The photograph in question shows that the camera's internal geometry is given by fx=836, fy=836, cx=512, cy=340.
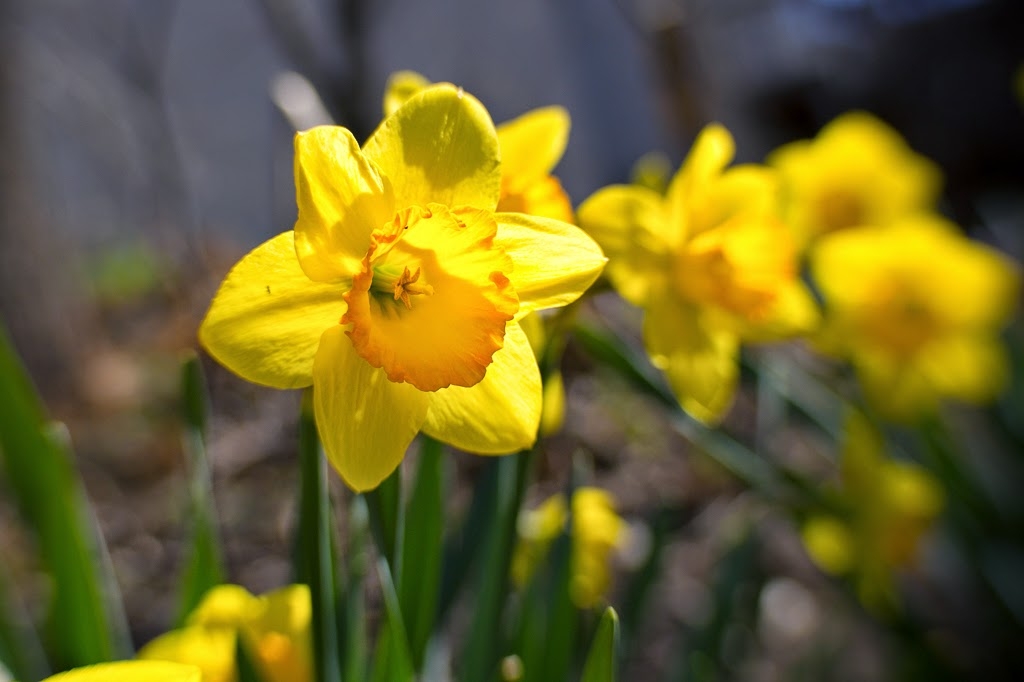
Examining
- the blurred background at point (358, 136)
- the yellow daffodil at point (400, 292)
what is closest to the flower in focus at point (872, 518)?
the blurred background at point (358, 136)

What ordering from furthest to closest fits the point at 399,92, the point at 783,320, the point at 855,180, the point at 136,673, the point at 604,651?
the point at 855,180, the point at 783,320, the point at 399,92, the point at 604,651, the point at 136,673


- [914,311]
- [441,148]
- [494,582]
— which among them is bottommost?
[914,311]

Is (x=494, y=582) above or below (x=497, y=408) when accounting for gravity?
below

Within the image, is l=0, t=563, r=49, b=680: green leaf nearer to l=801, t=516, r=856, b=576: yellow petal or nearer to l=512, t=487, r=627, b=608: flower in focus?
l=512, t=487, r=627, b=608: flower in focus

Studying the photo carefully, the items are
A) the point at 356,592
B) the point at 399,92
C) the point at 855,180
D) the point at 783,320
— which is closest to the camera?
the point at 399,92

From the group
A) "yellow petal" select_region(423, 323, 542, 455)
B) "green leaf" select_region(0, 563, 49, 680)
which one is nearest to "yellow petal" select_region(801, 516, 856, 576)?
"yellow petal" select_region(423, 323, 542, 455)

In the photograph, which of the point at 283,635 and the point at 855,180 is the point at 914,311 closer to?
the point at 855,180

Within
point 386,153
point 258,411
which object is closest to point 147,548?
point 258,411

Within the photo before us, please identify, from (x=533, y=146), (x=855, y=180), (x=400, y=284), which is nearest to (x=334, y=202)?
(x=400, y=284)
